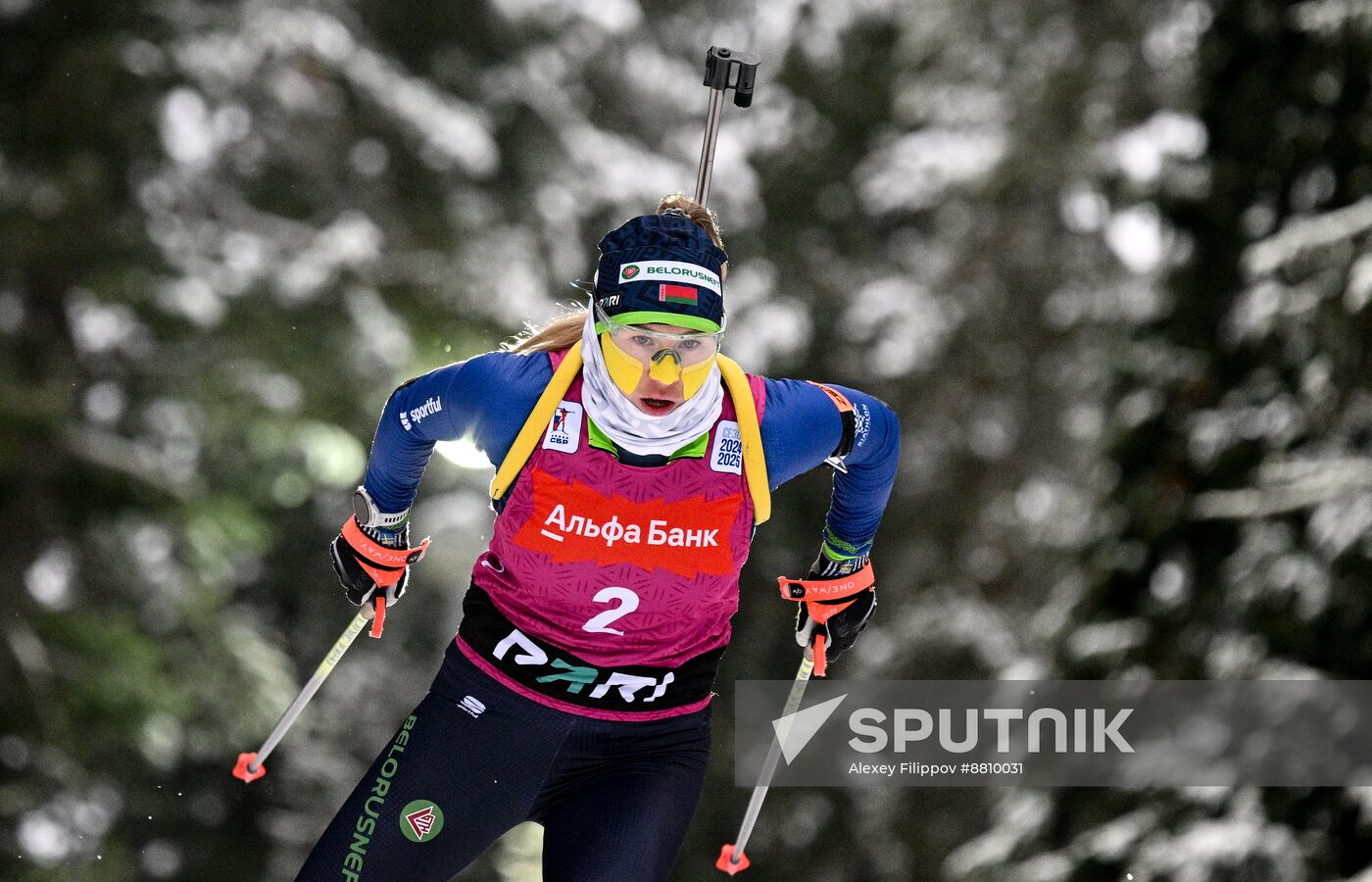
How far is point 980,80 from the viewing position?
11289mm

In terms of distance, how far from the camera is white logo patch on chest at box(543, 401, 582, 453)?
3521 mm

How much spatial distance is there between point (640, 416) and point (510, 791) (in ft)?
3.04

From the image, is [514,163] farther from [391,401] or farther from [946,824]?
[391,401]

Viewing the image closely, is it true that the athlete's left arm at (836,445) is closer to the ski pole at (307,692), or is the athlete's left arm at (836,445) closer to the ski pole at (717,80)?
the ski pole at (717,80)

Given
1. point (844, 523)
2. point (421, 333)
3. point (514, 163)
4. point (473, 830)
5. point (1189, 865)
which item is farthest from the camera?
point (514, 163)

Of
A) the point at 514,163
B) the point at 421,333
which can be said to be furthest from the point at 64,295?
the point at 514,163

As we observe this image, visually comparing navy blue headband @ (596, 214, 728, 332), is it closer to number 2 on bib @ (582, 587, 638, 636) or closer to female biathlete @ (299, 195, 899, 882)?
female biathlete @ (299, 195, 899, 882)

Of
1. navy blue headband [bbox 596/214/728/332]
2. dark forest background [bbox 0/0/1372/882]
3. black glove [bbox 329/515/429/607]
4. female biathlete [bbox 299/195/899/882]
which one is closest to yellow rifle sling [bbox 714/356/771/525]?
female biathlete [bbox 299/195/899/882]

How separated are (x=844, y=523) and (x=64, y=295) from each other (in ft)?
23.7

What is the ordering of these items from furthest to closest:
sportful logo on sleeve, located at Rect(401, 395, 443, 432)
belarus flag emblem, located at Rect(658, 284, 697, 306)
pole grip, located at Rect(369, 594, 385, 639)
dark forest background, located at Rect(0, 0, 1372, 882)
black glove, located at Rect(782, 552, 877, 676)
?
dark forest background, located at Rect(0, 0, 1372, 882), black glove, located at Rect(782, 552, 877, 676), pole grip, located at Rect(369, 594, 385, 639), sportful logo on sleeve, located at Rect(401, 395, 443, 432), belarus flag emblem, located at Rect(658, 284, 697, 306)

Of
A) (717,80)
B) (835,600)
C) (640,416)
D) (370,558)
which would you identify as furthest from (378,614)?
(717,80)

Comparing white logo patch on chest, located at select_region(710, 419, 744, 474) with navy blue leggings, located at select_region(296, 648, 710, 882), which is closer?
navy blue leggings, located at select_region(296, 648, 710, 882)

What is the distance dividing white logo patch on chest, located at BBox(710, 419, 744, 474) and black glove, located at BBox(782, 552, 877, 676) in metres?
0.72

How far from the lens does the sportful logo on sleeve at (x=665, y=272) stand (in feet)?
11.3
